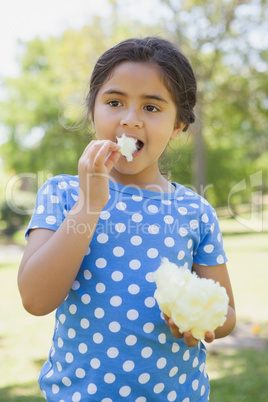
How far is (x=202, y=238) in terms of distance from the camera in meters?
2.03

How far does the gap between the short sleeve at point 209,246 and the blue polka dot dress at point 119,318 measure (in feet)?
0.25

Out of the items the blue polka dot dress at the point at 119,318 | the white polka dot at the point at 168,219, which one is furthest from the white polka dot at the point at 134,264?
the white polka dot at the point at 168,219

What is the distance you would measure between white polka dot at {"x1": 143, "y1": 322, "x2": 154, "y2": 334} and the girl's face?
633mm

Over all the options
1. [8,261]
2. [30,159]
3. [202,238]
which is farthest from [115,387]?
[30,159]

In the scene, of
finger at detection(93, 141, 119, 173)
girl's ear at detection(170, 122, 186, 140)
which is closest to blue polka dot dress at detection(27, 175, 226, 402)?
finger at detection(93, 141, 119, 173)

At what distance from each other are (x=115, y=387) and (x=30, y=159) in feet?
86.1

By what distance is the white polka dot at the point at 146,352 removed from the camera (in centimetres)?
175

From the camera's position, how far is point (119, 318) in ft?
5.75

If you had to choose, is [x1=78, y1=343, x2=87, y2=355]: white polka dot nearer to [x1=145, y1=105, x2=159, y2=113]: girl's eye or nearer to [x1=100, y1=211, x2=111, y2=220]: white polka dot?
[x1=100, y1=211, x2=111, y2=220]: white polka dot

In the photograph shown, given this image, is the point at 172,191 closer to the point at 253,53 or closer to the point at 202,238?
the point at 202,238

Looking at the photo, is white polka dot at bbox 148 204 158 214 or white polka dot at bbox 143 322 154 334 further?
white polka dot at bbox 148 204 158 214

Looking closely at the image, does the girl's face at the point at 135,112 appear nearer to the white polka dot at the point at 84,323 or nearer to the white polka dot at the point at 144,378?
the white polka dot at the point at 84,323

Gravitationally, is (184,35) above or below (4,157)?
A: above

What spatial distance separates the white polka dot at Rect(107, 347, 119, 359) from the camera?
173 cm
